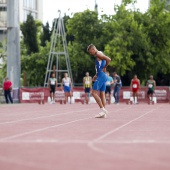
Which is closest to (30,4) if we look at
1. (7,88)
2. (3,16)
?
(3,16)

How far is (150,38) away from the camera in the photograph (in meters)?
60.5

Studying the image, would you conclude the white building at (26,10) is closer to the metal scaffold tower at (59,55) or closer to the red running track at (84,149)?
the metal scaffold tower at (59,55)

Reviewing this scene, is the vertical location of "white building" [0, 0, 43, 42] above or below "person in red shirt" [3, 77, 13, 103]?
above

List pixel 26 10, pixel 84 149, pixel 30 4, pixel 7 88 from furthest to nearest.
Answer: pixel 30 4
pixel 26 10
pixel 7 88
pixel 84 149

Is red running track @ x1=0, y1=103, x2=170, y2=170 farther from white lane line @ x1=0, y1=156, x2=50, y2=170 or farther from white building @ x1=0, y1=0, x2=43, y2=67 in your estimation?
white building @ x1=0, y1=0, x2=43, y2=67

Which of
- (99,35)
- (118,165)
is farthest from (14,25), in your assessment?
(118,165)

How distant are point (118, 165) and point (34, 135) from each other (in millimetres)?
4361

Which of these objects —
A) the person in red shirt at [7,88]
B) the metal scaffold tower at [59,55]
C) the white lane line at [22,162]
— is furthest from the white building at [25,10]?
the white lane line at [22,162]

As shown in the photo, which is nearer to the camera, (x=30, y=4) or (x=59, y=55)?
(x=59, y=55)

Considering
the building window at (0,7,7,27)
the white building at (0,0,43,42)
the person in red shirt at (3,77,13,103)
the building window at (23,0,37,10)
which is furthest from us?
the building window at (23,0,37,10)

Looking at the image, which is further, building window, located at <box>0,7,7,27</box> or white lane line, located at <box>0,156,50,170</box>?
building window, located at <box>0,7,7,27</box>

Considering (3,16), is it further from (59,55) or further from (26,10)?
(59,55)

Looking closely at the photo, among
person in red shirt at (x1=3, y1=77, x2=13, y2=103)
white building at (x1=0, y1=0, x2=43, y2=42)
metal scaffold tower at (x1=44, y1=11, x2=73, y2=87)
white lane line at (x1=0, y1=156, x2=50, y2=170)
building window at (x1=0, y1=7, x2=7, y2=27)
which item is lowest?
white lane line at (x1=0, y1=156, x2=50, y2=170)

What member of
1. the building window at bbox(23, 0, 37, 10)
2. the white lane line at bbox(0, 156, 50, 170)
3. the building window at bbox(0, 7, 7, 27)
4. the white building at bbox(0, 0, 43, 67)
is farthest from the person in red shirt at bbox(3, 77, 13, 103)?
the building window at bbox(23, 0, 37, 10)
